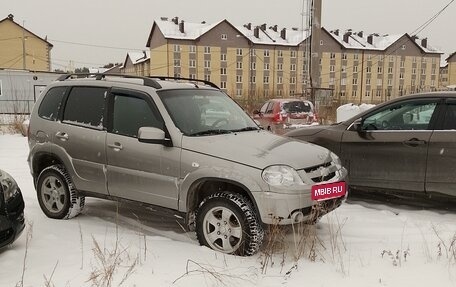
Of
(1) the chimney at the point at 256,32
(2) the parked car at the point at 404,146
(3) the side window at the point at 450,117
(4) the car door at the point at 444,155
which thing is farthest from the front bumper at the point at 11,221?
(1) the chimney at the point at 256,32

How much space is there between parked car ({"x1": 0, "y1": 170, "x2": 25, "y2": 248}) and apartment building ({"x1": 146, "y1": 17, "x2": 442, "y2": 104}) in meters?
65.3

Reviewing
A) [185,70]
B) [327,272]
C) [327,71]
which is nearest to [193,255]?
[327,272]

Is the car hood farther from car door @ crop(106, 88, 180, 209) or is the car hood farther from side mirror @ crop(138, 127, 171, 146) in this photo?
car door @ crop(106, 88, 180, 209)

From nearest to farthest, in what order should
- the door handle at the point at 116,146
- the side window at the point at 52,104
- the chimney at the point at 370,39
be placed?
the door handle at the point at 116,146 < the side window at the point at 52,104 < the chimney at the point at 370,39

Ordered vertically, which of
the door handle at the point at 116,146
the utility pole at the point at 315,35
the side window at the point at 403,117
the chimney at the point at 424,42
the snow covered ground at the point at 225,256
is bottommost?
the snow covered ground at the point at 225,256

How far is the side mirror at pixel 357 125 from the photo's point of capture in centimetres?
629

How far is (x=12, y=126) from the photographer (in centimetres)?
1666

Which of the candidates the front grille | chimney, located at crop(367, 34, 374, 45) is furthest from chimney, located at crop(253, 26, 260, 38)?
the front grille

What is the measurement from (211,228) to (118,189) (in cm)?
127

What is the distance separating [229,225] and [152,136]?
118 cm

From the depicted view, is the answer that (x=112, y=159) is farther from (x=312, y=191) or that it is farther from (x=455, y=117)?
(x=455, y=117)

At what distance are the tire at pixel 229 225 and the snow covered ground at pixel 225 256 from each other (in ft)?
0.39

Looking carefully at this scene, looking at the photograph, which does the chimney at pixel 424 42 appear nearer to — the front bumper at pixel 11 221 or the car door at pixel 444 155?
the car door at pixel 444 155

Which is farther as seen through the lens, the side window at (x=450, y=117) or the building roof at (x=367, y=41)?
the building roof at (x=367, y=41)
